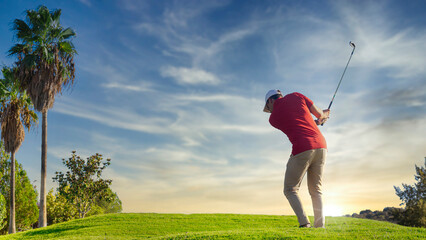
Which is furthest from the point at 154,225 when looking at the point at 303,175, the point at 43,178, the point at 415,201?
the point at 415,201

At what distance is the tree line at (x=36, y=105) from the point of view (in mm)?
25859

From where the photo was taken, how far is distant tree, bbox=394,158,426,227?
29.1 meters

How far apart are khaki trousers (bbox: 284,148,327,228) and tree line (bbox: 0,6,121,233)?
21.4 metres

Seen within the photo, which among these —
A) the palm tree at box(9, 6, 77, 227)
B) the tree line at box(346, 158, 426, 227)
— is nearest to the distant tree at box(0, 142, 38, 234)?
the palm tree at box(9, 6, 77, 227)

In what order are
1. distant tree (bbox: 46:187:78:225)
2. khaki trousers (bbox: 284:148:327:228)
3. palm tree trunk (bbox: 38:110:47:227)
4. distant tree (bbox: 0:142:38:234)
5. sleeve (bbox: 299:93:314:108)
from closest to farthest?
khaki trousers (bbox: 284:148:327:228), sleeve (bbox: 299:93:314:108), palm tree trunk (bbox: 38:110:47:227), distant tree (bbox: 0:142:38:234), distant tree (bbox: 46:187:78:225)

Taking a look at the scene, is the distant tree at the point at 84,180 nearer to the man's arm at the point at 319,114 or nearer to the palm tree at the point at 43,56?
the palm tree at the point at 43,56

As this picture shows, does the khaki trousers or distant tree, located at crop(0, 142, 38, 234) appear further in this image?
distant tree, located at crop(0, 142, 38, 234)

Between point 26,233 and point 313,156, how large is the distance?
20243 millimetres

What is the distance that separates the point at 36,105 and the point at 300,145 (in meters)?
23.4

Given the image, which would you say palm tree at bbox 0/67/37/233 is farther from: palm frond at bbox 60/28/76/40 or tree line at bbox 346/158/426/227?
tree line at bbox 346/158/426/227

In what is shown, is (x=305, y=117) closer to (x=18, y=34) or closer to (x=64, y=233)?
(x=64, y=233)

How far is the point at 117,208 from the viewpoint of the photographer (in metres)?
62.5

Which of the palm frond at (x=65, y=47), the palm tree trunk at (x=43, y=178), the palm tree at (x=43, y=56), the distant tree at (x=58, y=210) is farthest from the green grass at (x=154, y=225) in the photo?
the distant tree at (x=58, y=210)

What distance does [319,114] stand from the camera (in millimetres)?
8273
